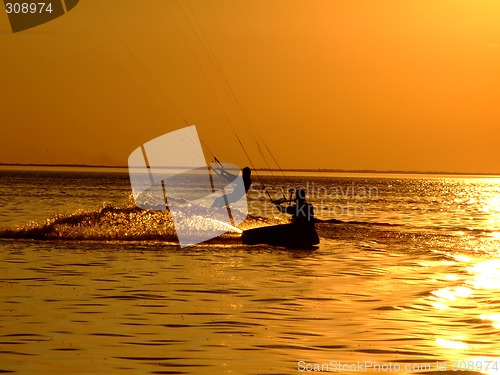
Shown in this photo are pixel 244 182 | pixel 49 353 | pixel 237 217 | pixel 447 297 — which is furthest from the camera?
pixel 237 217

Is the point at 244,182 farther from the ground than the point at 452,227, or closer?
farther from the ground

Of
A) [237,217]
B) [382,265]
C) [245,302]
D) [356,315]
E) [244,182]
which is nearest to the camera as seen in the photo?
[356,315]

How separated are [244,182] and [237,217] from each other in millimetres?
16732

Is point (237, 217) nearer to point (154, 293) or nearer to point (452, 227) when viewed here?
point (452, 227)

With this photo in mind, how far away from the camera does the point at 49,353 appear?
532 inches

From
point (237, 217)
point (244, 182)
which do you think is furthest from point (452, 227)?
point (244, 182)

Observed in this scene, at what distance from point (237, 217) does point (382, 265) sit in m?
22.6

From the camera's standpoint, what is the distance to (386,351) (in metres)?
14.3

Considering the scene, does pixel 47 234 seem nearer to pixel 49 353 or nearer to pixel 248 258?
pixel 248 258

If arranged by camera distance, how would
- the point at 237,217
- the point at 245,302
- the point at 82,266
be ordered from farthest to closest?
the point at 237,217
the point at 82,266
the point at 245,302

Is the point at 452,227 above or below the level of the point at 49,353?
below

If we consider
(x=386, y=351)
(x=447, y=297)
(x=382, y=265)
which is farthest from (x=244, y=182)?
(x=386, y=351)

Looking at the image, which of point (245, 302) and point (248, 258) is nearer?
point (245, 302)

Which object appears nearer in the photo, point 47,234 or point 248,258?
point 248,258
